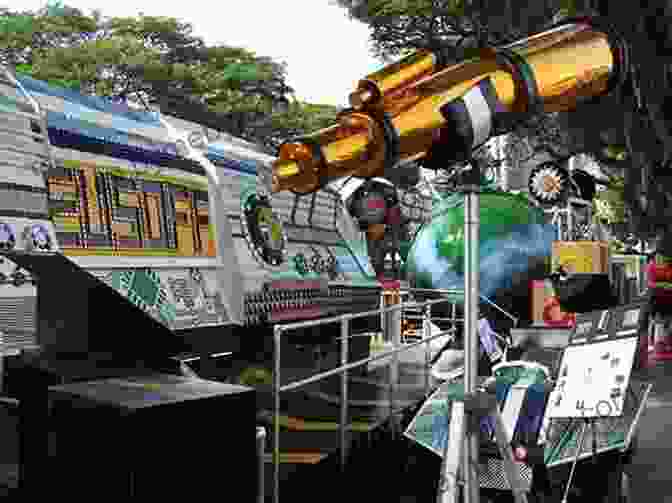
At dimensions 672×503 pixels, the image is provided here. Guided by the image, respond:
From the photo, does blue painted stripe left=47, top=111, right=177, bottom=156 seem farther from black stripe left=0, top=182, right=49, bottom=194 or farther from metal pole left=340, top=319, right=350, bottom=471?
metal pole left=340, top=319, right=350, bottom=471

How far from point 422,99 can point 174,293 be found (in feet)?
10.1

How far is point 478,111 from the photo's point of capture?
3.21 metres

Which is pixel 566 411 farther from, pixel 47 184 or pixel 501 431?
pixel 47 184

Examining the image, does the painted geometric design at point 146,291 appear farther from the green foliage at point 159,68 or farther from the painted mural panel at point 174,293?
the green foliage at point 159,68

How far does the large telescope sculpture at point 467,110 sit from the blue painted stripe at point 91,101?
2.63 metres

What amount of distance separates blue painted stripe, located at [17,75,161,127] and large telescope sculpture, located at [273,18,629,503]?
8.61 feet

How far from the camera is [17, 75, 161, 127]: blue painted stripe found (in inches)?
213

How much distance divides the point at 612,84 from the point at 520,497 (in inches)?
72.9

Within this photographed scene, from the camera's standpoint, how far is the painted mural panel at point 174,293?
5.29m

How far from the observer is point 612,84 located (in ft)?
11.7

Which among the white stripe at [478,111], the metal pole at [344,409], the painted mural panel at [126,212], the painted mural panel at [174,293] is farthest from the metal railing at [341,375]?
the white stripe at [478,111]

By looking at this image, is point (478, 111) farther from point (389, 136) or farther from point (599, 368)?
point (599, 368)

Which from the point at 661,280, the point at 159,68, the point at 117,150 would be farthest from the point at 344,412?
the point at 159,68

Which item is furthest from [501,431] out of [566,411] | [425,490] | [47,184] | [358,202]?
[358,202]
